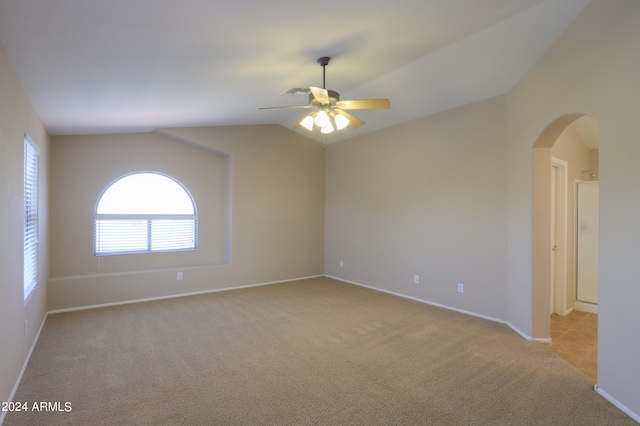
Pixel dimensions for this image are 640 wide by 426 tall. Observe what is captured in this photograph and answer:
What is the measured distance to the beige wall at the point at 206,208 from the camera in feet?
16.0

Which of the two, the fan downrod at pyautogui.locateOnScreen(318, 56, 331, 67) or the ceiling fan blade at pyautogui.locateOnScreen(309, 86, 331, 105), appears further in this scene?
the fan downrod at pyautogui.locateOnScreen(318, 56, 331, 67)

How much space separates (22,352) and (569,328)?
5689mm

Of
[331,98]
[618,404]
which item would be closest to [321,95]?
[331,98]

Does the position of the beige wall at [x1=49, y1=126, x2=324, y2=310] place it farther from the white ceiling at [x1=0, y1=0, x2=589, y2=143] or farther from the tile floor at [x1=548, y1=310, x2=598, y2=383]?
the tile floor at [x1=548, y1=310, x2=598, y2=383]

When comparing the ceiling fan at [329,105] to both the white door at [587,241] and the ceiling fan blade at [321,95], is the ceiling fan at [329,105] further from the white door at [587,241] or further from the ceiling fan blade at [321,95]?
the white door at [587,241]

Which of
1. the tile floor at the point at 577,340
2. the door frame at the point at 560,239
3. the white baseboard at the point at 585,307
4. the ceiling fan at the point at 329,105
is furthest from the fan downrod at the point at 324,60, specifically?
the white baseboard at the point at 585,307

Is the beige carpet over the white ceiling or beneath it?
beneath

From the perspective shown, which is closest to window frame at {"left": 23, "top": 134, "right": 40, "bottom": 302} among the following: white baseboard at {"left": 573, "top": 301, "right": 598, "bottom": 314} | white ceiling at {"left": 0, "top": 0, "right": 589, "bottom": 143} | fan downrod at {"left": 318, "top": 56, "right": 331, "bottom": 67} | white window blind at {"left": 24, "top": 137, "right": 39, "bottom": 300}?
white window blind at {"left": 24, "top": 137, "right": 39, "bottom": 300}

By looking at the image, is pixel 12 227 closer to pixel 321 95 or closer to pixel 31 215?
pixel 31 215

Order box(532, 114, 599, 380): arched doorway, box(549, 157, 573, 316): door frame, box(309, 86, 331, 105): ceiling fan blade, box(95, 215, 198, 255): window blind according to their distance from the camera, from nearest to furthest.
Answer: box(309, 86, 331, 105): ceiling fan blade < box(532, 114, 599, 380): arched doorway < box(549, 157, 573, 316): door frame < box(95, 215, 198, 255): window blind

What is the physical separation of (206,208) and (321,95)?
12.2 ft

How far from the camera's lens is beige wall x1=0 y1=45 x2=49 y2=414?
231 cm

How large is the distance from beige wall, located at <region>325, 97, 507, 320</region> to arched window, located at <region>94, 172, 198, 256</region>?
289 centimetres

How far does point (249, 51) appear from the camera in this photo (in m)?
2.81
